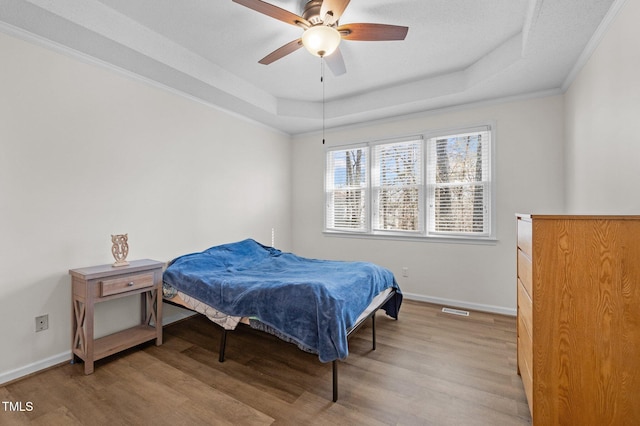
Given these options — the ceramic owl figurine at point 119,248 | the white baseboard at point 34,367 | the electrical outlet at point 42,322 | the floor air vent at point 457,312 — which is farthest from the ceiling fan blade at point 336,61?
the white baseboard at point 34,367

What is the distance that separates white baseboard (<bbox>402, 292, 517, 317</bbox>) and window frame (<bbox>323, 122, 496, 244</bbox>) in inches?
31.3

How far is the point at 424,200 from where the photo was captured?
398 centimetres

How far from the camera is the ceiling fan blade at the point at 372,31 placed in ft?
6.56

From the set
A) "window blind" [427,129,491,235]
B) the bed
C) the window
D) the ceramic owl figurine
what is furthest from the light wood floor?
the window

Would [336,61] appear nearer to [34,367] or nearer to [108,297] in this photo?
[108,297]

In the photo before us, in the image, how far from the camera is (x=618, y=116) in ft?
6.56

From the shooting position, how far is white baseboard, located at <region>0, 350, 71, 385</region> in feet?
7.02

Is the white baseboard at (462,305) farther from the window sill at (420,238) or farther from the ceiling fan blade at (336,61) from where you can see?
the ceiling fan blade at (336,61)

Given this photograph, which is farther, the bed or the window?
the window

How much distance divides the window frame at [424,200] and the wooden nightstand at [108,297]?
8.92 ft

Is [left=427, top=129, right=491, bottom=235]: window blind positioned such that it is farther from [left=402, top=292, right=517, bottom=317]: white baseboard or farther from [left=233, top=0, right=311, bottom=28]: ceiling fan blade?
[left=233, top=0, right=311, bottom=28]: ceiling fan blade

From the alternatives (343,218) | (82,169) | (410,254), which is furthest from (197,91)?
(410,254)

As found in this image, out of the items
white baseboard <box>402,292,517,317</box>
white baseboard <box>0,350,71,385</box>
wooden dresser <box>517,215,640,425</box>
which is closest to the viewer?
wooden dresser <box>517,215,640,425</box>

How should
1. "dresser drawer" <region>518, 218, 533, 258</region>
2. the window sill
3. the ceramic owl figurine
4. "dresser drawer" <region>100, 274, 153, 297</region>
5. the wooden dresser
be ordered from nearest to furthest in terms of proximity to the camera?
1. the wooden dresser
2. "dresser drawer" <region>518, 218, 533, 258</region>
3. "dresser drawer" <region>100, 274, 153, 297</region>
4. the ceramic owl figurine
5. the window sill
